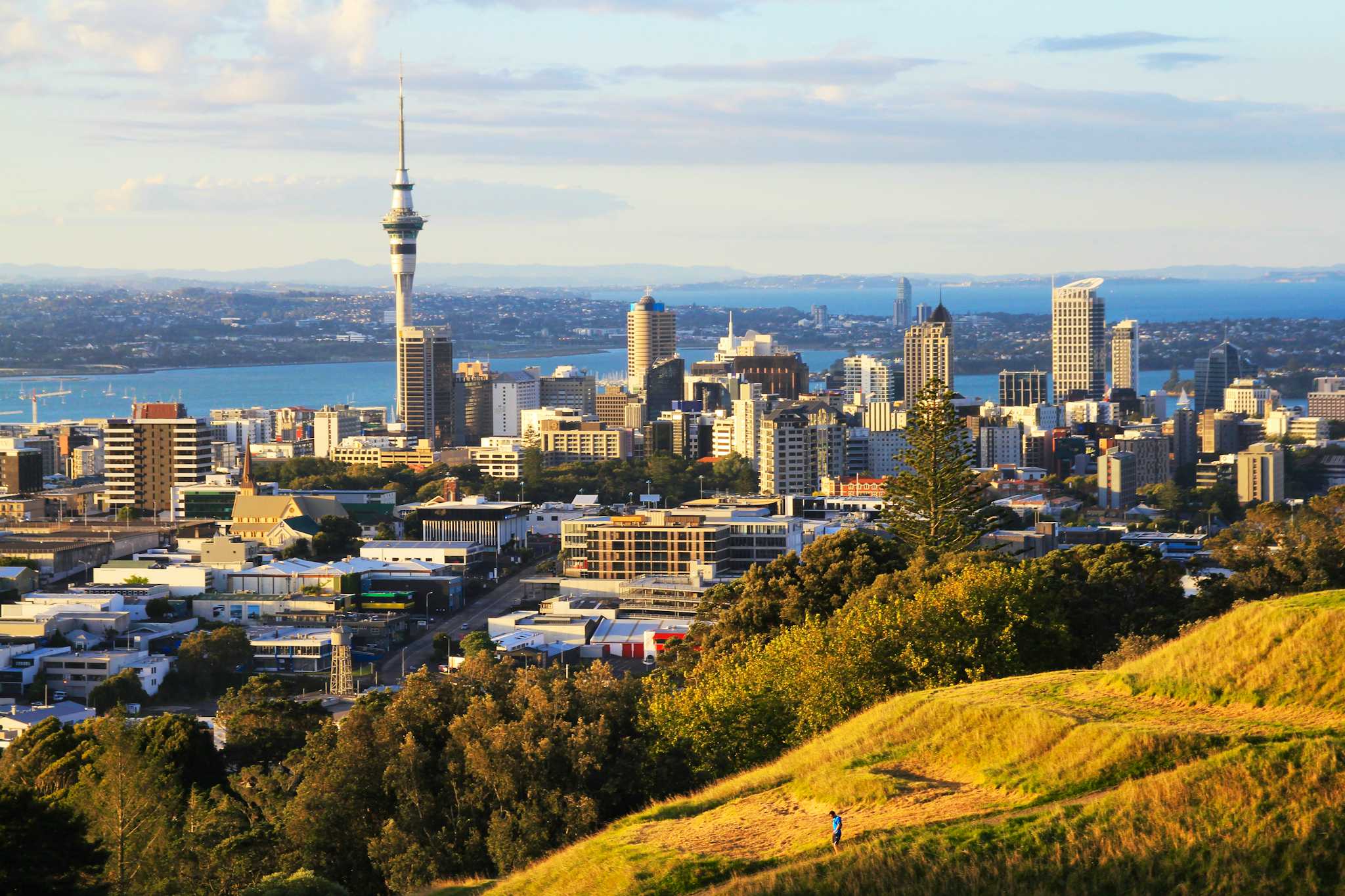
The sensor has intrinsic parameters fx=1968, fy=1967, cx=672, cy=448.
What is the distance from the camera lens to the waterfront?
5177 inches

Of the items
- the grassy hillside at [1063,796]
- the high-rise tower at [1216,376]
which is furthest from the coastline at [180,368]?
the grassy hillside at [1063,796]

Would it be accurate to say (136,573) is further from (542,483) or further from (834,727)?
(834,727)

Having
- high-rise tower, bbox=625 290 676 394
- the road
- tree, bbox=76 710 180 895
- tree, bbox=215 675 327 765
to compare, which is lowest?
the road

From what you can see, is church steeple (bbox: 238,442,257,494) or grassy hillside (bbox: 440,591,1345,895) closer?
grassy hillside (bbox: 440,591,1345,895)

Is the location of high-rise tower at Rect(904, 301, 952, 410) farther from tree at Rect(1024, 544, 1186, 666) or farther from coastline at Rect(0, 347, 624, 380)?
tree at Rect(1024, 544, 1186, 666)

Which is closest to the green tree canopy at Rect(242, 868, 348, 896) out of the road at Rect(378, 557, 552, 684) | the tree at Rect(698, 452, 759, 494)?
the road at Rect(378, 557, 552, 684)

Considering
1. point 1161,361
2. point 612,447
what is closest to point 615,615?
point 612,447

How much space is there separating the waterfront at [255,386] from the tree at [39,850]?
107909 millimetres

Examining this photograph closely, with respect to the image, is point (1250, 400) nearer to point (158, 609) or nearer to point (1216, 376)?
point (1216, 376)

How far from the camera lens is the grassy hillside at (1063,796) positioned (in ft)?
31.6

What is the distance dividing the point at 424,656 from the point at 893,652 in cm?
2176

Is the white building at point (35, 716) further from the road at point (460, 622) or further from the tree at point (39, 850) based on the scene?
the tree at point (39, 850)

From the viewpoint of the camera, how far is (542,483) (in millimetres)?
65938

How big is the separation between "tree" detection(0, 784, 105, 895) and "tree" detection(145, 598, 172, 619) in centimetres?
2838
